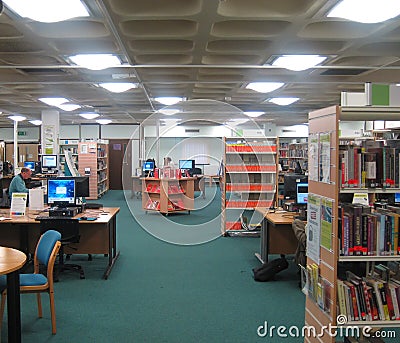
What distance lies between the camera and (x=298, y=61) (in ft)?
19.3

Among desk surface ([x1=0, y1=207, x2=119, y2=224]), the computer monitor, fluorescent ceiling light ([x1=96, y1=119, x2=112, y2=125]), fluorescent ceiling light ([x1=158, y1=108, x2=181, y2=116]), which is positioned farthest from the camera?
fluorescent ceiling light ([x1=96, y1=119, x2=112, y2=125])

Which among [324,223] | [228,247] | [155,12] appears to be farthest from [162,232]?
[324,223]

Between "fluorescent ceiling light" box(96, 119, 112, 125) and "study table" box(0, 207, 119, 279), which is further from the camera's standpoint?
"fluorescent ceiling light" box(96, 119, 112, 125)

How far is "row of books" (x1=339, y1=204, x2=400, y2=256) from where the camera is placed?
2756mm

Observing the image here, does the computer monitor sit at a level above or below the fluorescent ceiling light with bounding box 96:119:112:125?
below

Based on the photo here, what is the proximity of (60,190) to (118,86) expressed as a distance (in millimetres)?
3121

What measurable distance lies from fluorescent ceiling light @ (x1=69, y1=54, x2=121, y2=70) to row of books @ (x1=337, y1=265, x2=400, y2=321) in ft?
14.4

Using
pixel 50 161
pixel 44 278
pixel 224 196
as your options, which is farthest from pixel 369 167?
pixel 50 161

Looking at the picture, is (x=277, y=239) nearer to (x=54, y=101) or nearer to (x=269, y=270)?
(x=269, y=270)

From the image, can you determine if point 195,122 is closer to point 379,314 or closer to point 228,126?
point 228,126

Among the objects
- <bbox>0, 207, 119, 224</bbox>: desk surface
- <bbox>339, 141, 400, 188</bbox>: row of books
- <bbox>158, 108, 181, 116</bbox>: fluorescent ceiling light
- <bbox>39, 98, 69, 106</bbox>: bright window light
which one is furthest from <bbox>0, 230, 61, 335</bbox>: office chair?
<bbox>158, 108, 181, 116</bbox>: fluorescent ceiling light

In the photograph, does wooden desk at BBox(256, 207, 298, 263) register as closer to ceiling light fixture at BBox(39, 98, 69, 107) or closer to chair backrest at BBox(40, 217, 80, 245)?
chair backrest at BBox(40, 217, 80, 245)

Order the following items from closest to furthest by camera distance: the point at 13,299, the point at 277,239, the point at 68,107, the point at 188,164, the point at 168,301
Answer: the point at 13,299
the point at 168,301
the point at 277,239
the point at 68,107
the point at 188,164

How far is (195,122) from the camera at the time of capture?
56.7 feet
